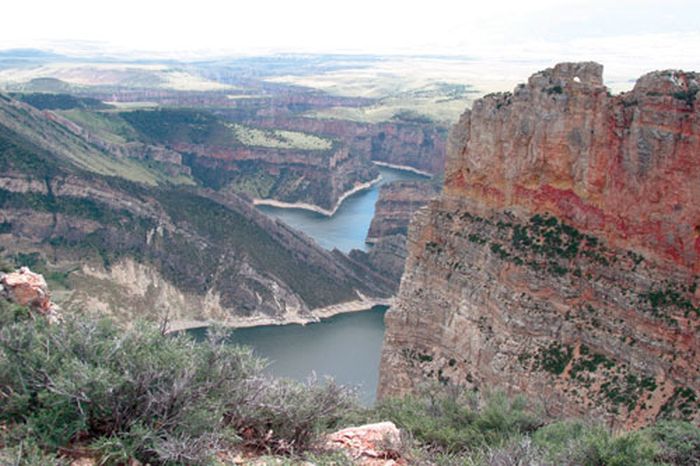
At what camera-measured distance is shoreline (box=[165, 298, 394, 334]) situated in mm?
64688

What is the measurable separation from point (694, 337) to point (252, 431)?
57.6 ft

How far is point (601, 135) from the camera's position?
29609mm

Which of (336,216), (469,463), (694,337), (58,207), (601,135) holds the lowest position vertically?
(336,216)

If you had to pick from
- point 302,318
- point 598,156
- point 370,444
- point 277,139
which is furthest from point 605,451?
point 277,139

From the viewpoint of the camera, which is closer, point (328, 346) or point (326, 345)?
point (328, 346)

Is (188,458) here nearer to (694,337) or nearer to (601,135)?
(694,337)

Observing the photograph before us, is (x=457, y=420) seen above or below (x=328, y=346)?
above

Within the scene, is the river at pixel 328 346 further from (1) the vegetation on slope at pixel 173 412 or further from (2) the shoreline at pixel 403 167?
(2) the shoreline at pixel 403 167

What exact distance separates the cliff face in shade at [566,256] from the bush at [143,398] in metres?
14.9

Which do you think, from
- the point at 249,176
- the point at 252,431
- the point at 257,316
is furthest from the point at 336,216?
the point at 252,431

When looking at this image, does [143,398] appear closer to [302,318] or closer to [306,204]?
[302,318]

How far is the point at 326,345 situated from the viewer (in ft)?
205

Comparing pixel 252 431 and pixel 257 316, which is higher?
pixel 252 431

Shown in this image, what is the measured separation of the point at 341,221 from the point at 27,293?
9252cm
